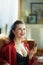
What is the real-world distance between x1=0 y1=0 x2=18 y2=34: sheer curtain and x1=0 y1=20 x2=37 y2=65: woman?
135 cm

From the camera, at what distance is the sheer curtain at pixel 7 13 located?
125 inches

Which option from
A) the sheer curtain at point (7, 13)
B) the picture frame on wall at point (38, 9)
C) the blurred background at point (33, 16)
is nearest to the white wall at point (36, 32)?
the blurred background at point (33, 16)

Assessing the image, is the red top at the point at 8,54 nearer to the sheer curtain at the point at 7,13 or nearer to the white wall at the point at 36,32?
the sheer curtain at the point at 7,13

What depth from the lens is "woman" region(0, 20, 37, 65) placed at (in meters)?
1.62

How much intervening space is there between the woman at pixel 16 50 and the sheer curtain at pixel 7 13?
1.35 meters

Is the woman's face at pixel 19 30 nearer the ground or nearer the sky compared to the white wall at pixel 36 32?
nearer the sky

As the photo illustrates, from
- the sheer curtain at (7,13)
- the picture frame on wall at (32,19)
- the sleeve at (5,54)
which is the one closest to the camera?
the sleeve at (5,54)

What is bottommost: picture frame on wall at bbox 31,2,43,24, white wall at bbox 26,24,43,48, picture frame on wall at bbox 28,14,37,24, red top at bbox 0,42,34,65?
white wall at bbox 26,24,43,48

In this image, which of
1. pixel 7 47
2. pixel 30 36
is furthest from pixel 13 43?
pixel 30 36

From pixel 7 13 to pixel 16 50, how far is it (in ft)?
6.34

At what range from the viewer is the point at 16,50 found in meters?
1.66

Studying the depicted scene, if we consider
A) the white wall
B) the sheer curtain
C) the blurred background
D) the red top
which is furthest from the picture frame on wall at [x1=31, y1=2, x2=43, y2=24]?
the red top

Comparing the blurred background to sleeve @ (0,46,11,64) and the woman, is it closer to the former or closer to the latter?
the woman

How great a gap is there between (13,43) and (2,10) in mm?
1604
